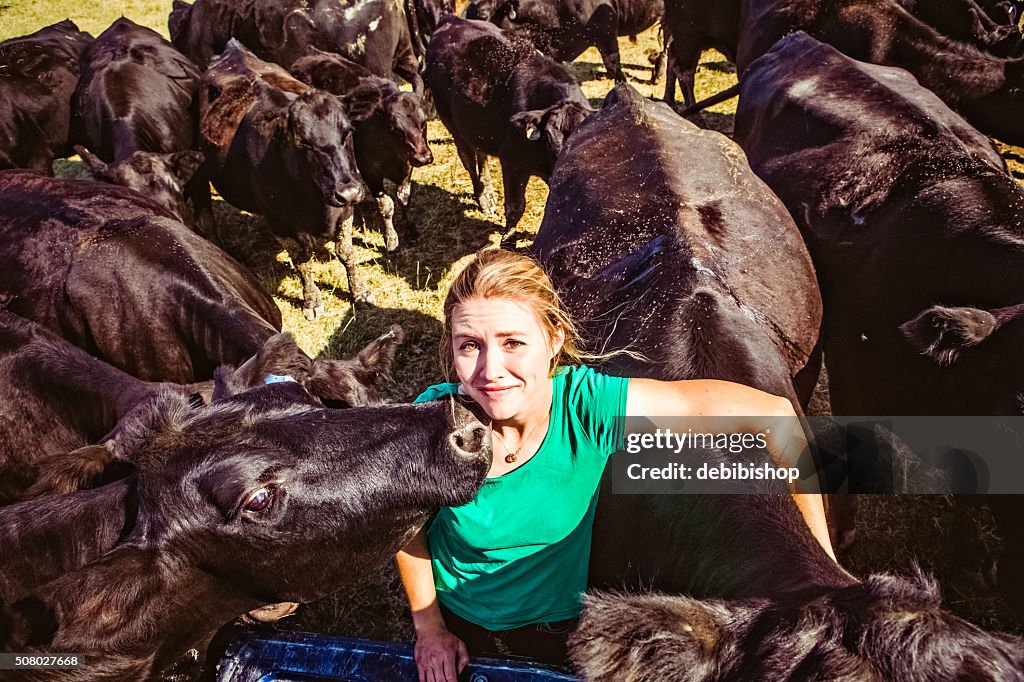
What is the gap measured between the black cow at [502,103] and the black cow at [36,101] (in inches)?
193

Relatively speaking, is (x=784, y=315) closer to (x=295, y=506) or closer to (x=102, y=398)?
(x=295, y=506)

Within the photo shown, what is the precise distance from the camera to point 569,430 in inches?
90.1

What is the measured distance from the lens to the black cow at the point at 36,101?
8.43 m

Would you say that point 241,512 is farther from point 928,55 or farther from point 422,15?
point 422,15

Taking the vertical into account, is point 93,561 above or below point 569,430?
below

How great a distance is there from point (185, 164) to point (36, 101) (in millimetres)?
3525

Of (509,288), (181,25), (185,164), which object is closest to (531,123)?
(185,164)

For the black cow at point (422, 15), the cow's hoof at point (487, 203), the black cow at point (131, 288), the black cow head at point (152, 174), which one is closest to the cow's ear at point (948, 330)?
the black cow at point (131, 288)

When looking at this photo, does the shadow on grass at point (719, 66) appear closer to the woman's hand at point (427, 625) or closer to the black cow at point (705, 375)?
the black cow at point (705, 375)

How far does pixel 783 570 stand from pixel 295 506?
62.3 inches

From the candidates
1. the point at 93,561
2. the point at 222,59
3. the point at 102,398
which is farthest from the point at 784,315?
the point at 222,59

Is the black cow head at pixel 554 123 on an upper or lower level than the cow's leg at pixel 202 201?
upper

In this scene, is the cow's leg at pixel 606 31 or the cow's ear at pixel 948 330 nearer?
the cow's ear at pixel 948 330

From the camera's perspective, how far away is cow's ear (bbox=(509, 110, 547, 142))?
618 cm
